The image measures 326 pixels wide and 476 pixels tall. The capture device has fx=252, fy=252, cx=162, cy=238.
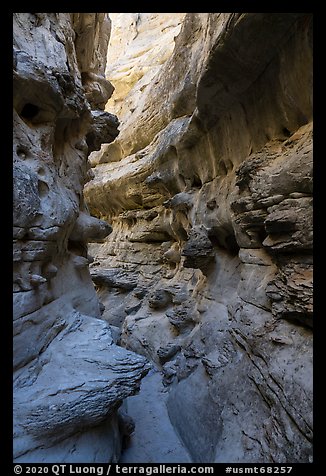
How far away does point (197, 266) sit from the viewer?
8.38m

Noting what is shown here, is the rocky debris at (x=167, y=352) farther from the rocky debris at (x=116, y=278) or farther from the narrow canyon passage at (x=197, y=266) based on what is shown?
the rocky debris at (x=116, y=278)

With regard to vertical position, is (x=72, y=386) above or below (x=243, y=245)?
below

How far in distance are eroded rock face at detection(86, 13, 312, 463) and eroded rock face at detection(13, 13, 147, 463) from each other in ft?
6.89

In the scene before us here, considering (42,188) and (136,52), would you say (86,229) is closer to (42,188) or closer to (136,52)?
(42,188)

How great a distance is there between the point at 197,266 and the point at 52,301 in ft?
15.2

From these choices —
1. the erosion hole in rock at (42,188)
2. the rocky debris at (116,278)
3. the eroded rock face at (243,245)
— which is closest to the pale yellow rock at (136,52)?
the eroded rock face at (243,245)

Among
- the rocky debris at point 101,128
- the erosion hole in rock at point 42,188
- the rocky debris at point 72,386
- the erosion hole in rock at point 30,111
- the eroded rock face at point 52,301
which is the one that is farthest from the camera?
the rocky debris at point 101,128

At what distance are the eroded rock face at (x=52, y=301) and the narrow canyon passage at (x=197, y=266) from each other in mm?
28

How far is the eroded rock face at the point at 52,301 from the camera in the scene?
3.62 meters

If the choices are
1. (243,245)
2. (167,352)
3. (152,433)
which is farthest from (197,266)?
(152,433)

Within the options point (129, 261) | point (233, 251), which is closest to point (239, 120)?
point (233, 251)

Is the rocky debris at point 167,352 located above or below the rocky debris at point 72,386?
below

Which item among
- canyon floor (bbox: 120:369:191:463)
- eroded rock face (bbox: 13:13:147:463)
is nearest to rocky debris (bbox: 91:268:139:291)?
canyon floor (bbox: 120:369:191:463)

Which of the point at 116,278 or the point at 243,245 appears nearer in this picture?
the point at 243,245
